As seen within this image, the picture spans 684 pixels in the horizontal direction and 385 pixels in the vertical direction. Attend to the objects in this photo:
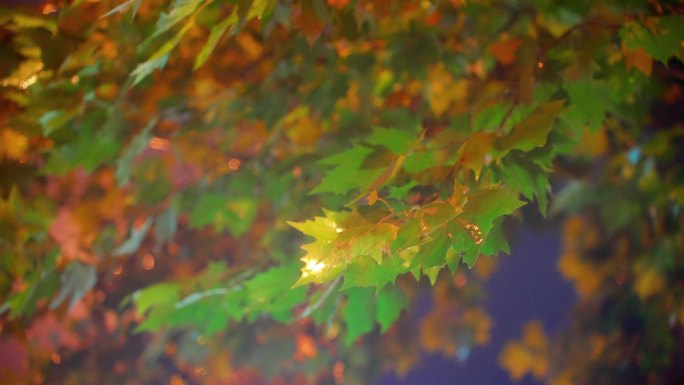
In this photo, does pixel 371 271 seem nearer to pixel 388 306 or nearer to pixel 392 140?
pixel 392 140

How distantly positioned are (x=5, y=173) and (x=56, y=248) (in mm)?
196

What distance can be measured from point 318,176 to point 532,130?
0.45m

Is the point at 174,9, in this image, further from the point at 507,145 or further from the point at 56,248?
the point at 56,248

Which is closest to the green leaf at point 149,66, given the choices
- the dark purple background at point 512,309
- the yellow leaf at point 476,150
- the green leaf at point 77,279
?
the yellow leaf at point 476,150

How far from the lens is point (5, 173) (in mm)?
1016

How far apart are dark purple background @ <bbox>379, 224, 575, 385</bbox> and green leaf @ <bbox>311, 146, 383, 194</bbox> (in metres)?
1.18

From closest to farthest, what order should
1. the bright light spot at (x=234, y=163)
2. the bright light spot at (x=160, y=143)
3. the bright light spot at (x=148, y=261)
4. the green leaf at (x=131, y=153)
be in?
the green leaf at (x=131, y=153), the bright light spot at (x=234, y=163), the bright light spot at (x=160, y=143), the bright light spot at (x=148, y=261)

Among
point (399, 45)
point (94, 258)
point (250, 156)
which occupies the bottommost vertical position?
point (94, 258)

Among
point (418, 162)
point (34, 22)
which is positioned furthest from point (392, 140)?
point (34, 22)

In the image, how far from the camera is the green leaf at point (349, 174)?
0.61 meters

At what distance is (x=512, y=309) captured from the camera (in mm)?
1749

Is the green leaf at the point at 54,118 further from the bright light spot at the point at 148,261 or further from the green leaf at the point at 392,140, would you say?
the bright light spot at the point at 148,261

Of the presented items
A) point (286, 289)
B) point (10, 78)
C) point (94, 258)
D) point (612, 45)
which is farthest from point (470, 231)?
point (94, 258)

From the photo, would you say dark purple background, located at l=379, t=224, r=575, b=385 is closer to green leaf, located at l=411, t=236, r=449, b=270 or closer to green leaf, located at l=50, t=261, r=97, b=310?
green leaf, located at l=50, t=261, r=97, b=310
